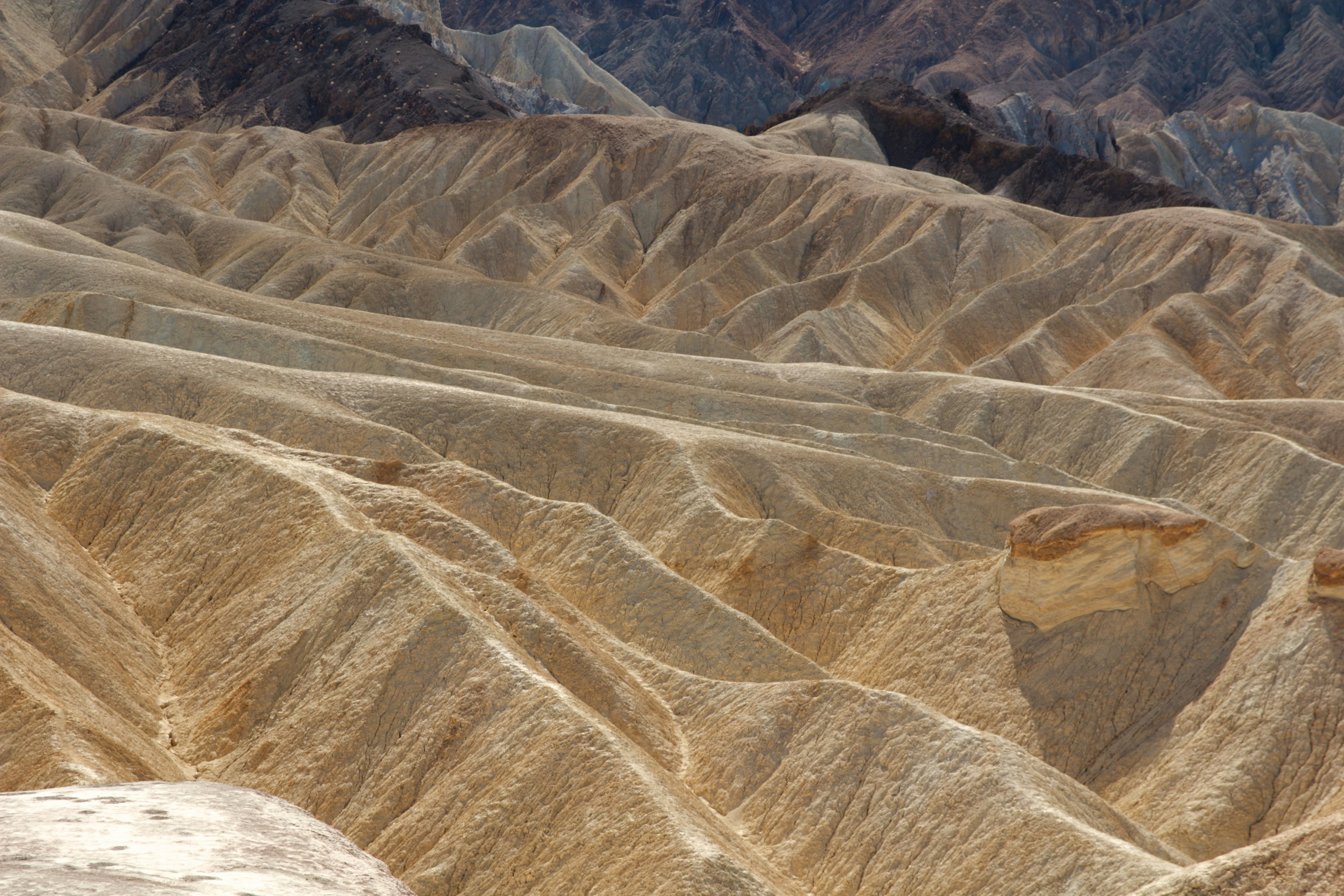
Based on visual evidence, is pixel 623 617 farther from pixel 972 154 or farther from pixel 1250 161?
pixel 1250 161

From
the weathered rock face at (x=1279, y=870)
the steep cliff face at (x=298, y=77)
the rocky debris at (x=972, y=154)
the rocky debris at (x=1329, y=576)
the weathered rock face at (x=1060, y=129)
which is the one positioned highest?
the weathered rock face at (x=1279, y=870)

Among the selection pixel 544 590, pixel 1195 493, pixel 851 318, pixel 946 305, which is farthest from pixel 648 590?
pixel 946 305

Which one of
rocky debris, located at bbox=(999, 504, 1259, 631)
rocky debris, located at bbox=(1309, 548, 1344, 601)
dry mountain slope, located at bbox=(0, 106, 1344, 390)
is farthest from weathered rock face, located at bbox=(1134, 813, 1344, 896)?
dry mountain slope, located at bbox=(0, 106, 1344, 390)

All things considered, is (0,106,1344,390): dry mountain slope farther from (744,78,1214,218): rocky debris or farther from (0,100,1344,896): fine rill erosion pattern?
(744,78,1214,218): rocky debris

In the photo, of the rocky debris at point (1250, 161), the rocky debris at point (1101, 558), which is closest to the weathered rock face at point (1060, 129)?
the rocky debris at point (1250, 161)

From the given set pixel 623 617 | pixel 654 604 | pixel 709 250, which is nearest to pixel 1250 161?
pixel 709 250

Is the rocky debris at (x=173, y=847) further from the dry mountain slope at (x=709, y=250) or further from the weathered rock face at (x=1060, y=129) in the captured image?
the weathered rock face at (x=1060, y=129)
